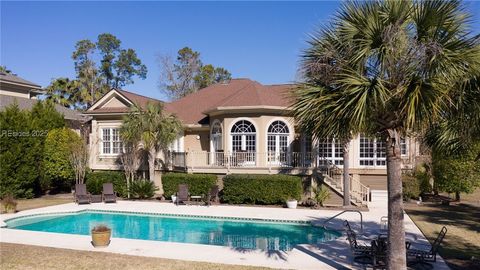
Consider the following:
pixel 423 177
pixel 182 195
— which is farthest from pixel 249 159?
pixel 423 177

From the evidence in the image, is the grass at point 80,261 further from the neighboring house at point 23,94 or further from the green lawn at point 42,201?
the neighboring house at point 23,94

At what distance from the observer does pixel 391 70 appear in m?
7.97

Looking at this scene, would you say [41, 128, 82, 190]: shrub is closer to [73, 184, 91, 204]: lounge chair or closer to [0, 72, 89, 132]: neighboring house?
[73, 184, 91, 204]: lounge chair

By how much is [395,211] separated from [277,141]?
→ 56.5 ft

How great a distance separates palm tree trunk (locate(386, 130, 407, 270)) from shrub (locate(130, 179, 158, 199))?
769 inches

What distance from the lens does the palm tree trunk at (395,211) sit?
8.53 metres

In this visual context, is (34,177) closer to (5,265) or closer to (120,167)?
(120,167)

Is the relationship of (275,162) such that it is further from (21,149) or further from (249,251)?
(21,149)

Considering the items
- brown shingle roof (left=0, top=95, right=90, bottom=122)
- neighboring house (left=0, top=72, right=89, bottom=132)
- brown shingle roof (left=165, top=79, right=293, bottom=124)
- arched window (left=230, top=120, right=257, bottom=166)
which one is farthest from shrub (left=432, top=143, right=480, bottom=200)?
neighboring house (left=0, top=72, right=89, bottom=132)

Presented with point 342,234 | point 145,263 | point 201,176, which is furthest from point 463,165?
point 145,263

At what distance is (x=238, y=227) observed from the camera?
18.2 m

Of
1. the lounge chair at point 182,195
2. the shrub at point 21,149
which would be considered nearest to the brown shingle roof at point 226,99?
the lounge chair at point 182,195

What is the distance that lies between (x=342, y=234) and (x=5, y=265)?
36.8 feet

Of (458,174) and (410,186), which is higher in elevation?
(458,174)
